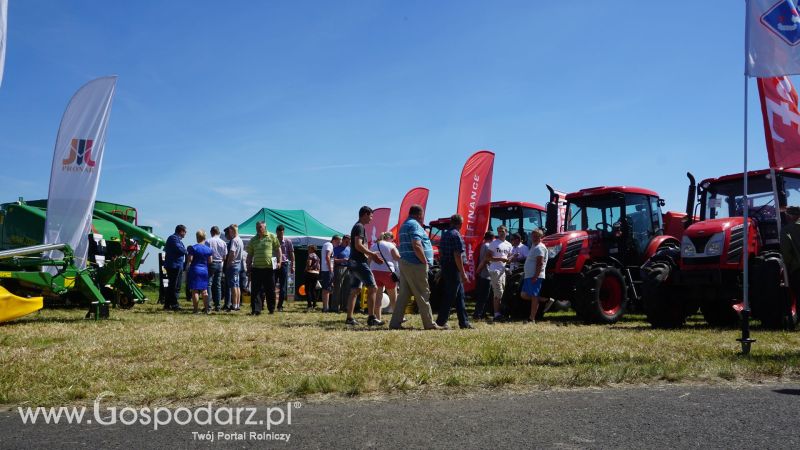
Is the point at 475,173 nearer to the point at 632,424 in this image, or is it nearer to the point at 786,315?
the point at 786,315

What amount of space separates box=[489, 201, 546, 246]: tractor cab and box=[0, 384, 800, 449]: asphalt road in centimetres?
1112

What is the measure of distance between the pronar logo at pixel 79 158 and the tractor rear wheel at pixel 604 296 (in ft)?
28.6

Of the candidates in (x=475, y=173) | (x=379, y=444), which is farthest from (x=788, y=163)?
(x=475, y=173)

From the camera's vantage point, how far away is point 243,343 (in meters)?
6.76

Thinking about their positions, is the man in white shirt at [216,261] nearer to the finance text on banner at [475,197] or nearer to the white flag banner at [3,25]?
the finance text on banner at [475,197]

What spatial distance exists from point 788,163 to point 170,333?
23.4 ft

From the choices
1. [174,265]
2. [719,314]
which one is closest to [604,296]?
[719,314]

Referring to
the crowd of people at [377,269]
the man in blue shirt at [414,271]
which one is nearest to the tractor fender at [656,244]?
the crowd of people at [377,269]

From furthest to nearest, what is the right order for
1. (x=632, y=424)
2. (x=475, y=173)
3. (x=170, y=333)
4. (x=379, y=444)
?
(x=475, y=173)
(x=170, y=333)
(x=632, y=424)
(x=379, y=444)

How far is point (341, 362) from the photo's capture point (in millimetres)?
5406

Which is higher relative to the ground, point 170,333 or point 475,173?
point 475,173

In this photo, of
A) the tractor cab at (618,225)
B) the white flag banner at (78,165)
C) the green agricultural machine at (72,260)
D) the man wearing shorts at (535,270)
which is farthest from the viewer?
the tractor cab at (618,225)

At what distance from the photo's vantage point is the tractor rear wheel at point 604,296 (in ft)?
33.5

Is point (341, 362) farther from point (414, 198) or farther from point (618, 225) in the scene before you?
point (414, 198)
